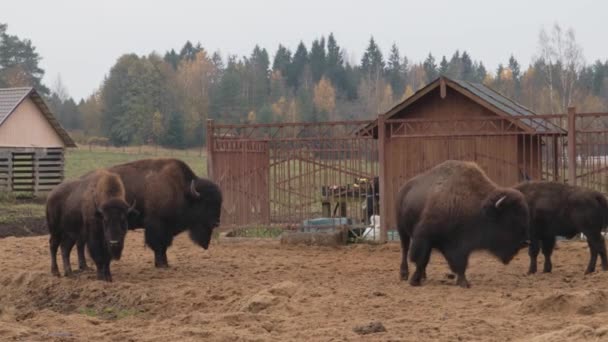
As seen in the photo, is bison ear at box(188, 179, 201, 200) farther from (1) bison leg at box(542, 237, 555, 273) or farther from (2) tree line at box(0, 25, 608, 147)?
(2) tree line at box(0, 25, 608, 147)

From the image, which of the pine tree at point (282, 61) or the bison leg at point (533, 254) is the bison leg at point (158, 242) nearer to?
the bison leg at point (533, 254)

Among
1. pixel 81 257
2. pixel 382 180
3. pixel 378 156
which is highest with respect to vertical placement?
pixel 378 156

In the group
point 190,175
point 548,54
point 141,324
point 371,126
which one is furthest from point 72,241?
point 548,54

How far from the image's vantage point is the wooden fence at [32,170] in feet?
121

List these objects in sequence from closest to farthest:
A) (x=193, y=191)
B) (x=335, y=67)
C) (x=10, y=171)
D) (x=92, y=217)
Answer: (x=92, y=217) → (x=193, y=191) → (x=10, y=171) → (x=335, y=67)

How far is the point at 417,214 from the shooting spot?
12.8m

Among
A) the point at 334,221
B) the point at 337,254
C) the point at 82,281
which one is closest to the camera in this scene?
the point at 82,281

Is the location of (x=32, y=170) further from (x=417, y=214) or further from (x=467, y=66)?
(x=467, y=66)

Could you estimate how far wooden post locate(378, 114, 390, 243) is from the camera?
18484 millimetres

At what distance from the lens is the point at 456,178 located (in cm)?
1273

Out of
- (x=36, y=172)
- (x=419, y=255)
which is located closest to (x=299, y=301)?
(x=419, y=255)

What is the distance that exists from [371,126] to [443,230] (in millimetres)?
7687

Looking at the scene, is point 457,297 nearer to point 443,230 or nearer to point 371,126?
point 443,230

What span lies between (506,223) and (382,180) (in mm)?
6542
